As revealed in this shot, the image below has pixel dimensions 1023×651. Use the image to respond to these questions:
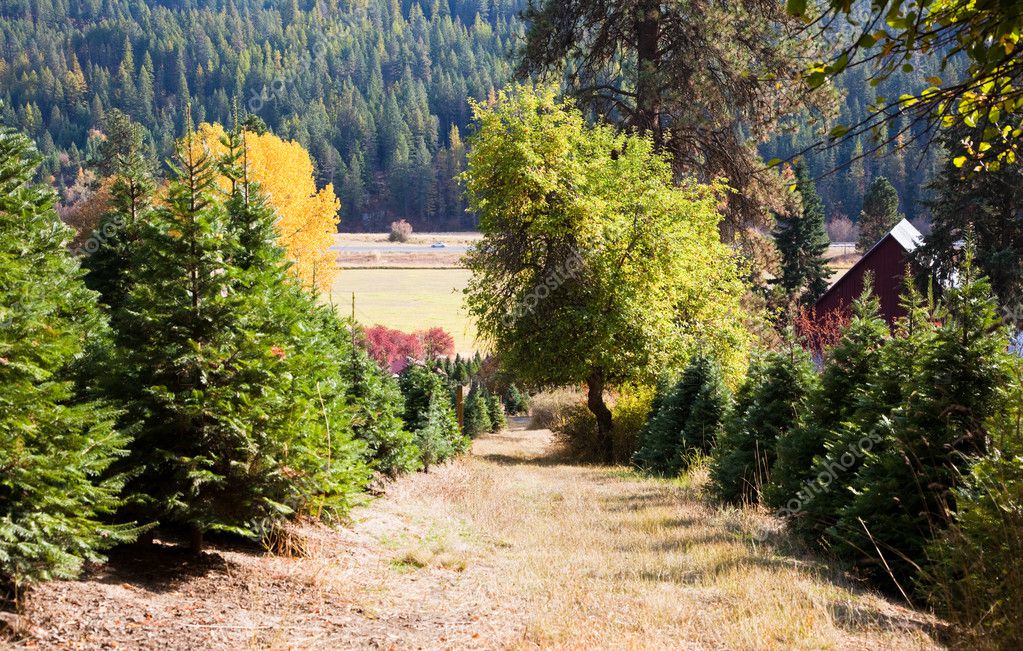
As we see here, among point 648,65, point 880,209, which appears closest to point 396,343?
point 648,65

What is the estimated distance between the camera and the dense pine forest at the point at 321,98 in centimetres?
11375

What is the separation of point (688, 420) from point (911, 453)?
910 centimetres

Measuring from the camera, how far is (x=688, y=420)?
15.3m

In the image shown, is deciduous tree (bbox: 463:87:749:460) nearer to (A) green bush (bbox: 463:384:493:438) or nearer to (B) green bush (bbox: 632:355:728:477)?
(B) green bush (bbox: 632:355:728:477)

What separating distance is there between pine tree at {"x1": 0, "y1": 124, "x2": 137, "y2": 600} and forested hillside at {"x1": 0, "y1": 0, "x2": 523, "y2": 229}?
305ft

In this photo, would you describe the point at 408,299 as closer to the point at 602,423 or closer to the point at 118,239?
the point at 602,423

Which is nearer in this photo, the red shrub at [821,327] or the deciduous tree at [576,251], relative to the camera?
the deciduous tree at [576,251]

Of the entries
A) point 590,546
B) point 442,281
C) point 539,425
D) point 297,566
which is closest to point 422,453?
point 590,546

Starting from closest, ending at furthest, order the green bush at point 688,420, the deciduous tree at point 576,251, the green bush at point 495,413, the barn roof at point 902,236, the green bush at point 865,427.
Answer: the green bush at point 865,427 < the green bush at point 688,420 < the deciduous tree at point 576,251 < the barn roof at point 902,236 < the green bush at point 495,413

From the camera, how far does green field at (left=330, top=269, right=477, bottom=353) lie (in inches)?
1977

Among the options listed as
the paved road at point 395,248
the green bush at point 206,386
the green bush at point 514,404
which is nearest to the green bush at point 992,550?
the green bush at point 206,386

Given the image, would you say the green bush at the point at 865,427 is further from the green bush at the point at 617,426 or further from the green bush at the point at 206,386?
the green bush at the point at 617,426

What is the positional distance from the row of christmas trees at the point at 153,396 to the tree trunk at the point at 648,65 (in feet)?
53.2

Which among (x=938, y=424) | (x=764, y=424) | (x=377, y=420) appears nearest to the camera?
(x=938, y=424)
